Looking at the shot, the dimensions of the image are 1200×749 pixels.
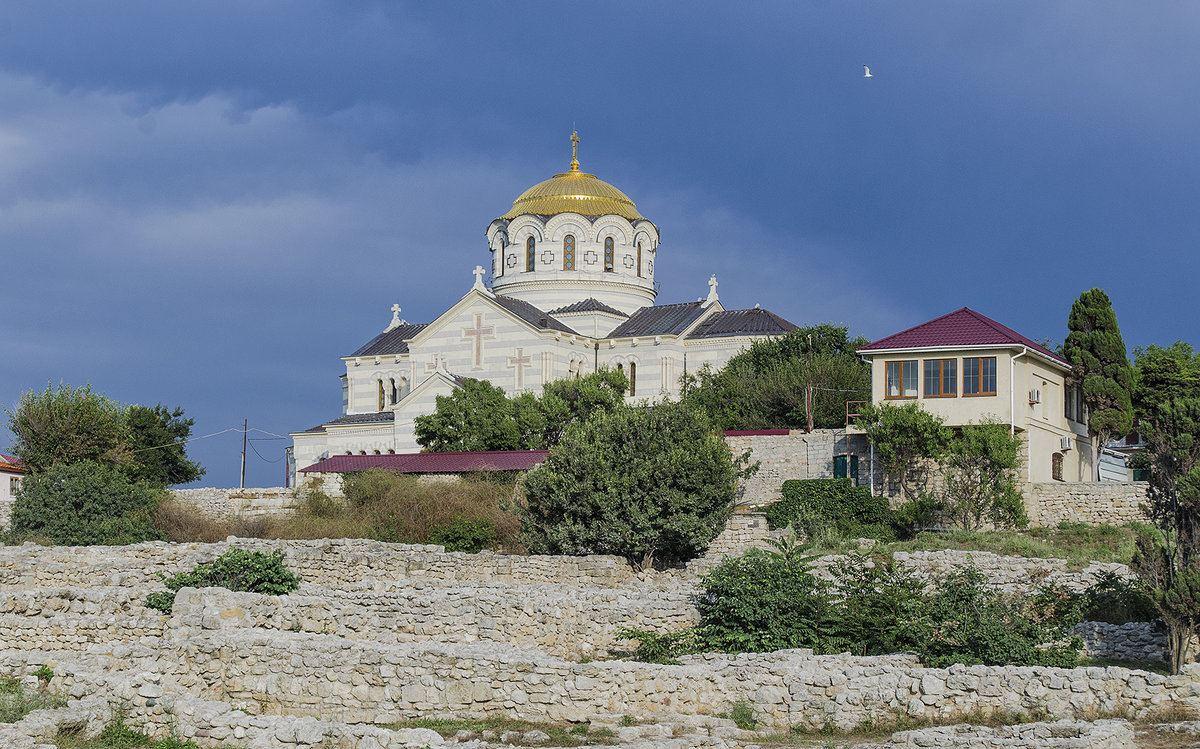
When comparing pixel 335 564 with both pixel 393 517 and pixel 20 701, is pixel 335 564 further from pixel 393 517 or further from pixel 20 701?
pixel 20 701

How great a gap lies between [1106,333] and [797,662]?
2633 centimetres

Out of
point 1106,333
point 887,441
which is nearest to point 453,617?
point 887,441

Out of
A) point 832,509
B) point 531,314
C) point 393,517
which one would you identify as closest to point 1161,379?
point 832,509

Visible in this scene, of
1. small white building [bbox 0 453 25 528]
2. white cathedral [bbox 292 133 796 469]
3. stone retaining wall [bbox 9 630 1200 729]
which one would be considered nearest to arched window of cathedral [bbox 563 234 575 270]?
white cathedral [bbox 292 133 796 469]

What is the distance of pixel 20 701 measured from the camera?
544 inches

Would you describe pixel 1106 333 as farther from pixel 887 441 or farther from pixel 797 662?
pixel 797 662

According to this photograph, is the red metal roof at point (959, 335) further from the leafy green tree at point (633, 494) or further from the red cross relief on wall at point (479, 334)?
the red cross relief on wall at point (479, 334)

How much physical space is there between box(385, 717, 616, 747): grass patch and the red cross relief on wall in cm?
4733

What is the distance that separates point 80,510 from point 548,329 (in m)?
27.9

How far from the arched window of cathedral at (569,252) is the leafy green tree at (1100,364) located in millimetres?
32454

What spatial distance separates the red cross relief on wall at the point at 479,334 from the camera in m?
61.2

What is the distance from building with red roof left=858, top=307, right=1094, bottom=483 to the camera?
115ft

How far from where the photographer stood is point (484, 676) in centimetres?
1435

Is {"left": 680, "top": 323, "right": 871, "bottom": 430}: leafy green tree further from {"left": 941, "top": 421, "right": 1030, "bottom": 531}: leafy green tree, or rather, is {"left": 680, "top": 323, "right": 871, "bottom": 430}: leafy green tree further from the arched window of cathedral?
the arched window of cathedral
